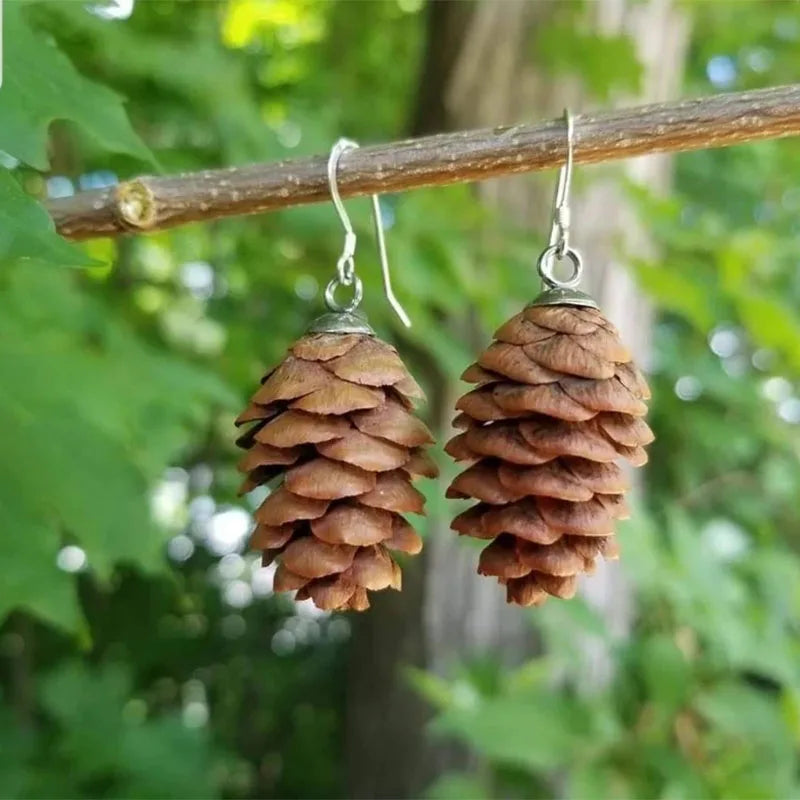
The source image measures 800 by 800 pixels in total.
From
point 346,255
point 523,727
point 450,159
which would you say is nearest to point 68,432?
point 346,255

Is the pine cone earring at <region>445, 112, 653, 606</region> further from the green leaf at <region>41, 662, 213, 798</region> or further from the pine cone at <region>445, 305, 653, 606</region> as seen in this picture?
the green leaf at <region>41, 662, 213, 798</region>

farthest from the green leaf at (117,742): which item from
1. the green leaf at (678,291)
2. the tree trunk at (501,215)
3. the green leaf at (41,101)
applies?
the green leaf at (41,101)

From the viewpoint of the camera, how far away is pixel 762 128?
61cm

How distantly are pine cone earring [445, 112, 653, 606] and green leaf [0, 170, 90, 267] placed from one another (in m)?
0.26

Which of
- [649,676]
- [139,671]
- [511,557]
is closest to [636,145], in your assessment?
[511,557]

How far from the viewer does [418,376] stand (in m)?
1.83

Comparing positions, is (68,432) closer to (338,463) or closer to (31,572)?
(31,572)

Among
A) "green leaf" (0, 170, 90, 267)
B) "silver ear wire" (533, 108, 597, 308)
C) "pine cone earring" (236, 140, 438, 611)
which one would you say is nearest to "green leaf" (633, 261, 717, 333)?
"silver ear wire" (533, 108, 597, 308)

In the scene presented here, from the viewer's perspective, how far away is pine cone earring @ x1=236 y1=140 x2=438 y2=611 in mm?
596

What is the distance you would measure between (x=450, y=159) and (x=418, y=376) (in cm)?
121

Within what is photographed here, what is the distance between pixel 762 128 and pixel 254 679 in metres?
2.46

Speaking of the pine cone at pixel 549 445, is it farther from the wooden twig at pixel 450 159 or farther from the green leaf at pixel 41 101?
the green leaf at pixel 41 101

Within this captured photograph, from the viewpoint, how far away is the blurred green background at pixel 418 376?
98cm

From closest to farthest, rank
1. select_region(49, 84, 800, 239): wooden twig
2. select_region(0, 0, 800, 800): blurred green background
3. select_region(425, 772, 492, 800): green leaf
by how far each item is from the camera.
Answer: select_region(49, 84, 800, 239): wooden twig < select_region(0, 0, 800, 800): blurred green background < select_region(425, 772, 492, 800): green leaf
